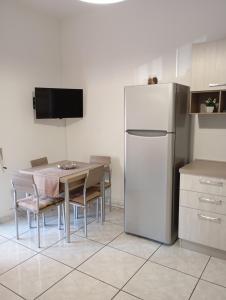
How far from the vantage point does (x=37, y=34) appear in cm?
367

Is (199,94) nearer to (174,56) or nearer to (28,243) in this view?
(174,56)

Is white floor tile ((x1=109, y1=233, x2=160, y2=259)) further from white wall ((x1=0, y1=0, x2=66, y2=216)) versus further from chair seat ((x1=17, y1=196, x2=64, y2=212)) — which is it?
white wall ((x1=0, y1=0, x2=66, y2=216))

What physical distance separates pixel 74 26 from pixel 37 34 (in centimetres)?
60

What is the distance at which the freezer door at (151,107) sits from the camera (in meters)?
2.49

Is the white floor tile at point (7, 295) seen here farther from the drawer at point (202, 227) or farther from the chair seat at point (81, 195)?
the drawer at point (202, 227)

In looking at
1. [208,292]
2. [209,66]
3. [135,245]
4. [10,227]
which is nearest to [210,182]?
[208,292]

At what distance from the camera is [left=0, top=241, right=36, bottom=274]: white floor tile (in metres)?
2.40

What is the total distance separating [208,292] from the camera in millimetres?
2016

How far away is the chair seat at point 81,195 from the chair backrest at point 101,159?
1.74 feet

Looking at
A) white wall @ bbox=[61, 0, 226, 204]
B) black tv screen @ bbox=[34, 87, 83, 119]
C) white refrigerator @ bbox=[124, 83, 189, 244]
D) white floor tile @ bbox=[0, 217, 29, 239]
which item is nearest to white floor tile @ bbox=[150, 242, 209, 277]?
white refrigerator @ bbox=[124, 83, 189, 244]

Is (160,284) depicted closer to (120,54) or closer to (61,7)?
(120,54)

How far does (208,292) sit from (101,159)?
222cm

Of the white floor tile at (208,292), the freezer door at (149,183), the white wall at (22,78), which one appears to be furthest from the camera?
the white wall at (22,78)

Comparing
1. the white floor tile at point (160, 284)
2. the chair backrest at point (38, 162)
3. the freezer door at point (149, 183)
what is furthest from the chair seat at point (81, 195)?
the white floor tile at point (160, 284)
